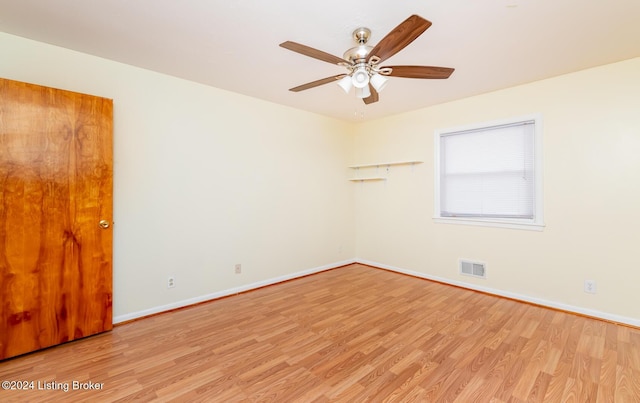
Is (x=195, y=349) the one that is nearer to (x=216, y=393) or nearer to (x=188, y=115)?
(x=216, y=393)

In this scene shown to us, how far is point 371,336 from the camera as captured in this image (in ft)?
8.29

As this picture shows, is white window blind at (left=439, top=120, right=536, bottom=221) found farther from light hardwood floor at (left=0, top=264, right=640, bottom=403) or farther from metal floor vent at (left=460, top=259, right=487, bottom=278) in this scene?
light hardwood floor at (left=0, top=264, right=640, bottom=403)

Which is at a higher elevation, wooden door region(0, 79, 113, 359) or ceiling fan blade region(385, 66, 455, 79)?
ceiling fan blade region(385, 66, 455, 79)

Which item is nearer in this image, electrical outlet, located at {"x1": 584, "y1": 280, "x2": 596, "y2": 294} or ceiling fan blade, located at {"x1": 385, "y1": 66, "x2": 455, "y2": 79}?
ceiling fan blade, located at {"x1": 385, "y1": 66, "x2": 455, "y2": 79}

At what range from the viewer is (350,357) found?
7.25ft

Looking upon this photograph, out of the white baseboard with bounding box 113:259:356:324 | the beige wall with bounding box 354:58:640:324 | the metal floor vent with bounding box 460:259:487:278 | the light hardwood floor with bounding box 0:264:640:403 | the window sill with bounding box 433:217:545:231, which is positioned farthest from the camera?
the metal floor vent with bounding box 460:259:487:278

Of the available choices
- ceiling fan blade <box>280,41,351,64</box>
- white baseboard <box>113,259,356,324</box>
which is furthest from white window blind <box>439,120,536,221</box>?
ceiling fan blade <box>280,41,351,64</box>

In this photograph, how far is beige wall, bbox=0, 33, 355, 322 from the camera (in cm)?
276

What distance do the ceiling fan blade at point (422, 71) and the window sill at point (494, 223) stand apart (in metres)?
2.19

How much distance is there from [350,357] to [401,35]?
2256 mm

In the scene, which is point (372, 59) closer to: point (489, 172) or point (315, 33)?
point (315, 33)

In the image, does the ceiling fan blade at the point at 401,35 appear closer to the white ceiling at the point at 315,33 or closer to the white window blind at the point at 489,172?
the white ceiling at the point at 315,33

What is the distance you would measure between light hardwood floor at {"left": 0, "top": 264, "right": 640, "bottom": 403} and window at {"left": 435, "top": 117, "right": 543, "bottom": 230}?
1091 mm

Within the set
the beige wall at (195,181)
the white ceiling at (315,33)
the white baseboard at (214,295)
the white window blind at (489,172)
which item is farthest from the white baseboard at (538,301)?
the white ceiling at (315,33)
